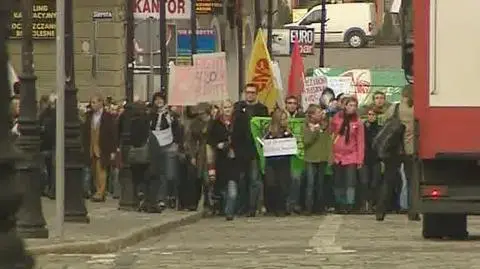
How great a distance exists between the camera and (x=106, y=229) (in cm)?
1962

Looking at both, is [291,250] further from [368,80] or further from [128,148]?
[368,80]

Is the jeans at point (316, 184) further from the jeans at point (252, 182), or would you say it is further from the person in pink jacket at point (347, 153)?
the jeans at point (252, 182)

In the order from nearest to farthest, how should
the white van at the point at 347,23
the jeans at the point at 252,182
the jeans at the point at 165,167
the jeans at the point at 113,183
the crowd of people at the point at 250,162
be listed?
the crowd of people at the point at 250,162 < the jeans at the point at 252,182 < the jeans at the point at 165,167 < the jeans at the point at 113,183 < the white van at the point at 347,23

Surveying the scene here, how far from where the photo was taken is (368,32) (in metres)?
76.4

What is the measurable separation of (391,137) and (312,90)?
13013 millimetres

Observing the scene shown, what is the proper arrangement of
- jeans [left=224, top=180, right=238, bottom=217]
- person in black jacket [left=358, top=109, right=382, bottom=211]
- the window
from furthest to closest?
the window < person in black jacket [left=358, top=109, right=382, bottom=211] < jeans [left=224, top=180, right=238, bottom=217]

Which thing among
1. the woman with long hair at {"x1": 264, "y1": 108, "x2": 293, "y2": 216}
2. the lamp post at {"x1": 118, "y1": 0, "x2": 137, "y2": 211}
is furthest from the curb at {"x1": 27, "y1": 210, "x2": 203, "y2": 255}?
the woman with long hair at {"x1": 264, "y1": 108, "x2": 293, "y2": 216}

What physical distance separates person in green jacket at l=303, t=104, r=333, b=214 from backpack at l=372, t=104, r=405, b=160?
2454 mm

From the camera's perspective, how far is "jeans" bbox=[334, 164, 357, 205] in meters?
26.1

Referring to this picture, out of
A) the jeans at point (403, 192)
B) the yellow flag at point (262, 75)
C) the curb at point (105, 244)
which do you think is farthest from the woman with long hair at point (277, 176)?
the yellow flag at point (262, 75)

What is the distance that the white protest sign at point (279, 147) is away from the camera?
1019 inches

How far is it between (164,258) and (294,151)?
1009 centimetres

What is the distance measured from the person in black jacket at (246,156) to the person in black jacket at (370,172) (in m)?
1.89

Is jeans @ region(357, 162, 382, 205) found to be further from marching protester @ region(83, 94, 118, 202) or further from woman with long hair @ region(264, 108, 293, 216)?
marching protester @ region(83, 94, 118, 202)
